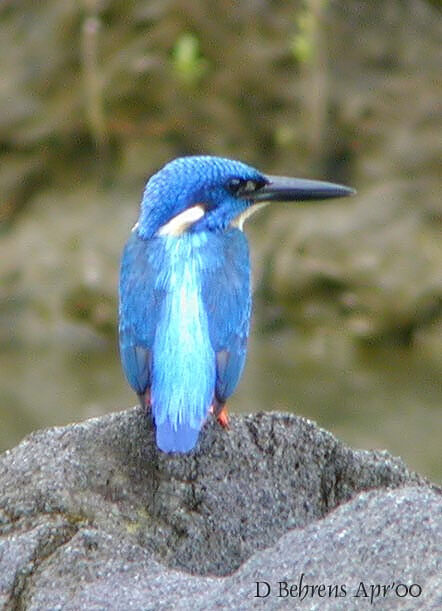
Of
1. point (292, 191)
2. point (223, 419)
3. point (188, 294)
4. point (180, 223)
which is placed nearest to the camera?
point (223, 419)

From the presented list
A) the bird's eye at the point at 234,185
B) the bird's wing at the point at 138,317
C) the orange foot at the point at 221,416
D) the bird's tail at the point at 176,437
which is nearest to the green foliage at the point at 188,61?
the bird's eye at the point at 234,185

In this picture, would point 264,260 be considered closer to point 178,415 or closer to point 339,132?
point 339,132

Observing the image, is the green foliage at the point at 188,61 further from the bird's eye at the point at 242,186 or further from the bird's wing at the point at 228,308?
the bird's wing at the point at 228,308

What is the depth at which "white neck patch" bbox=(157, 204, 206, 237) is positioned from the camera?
4.19m

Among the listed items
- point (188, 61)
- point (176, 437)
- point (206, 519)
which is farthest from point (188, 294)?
point (188, 61)

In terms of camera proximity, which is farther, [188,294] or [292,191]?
[292,191]

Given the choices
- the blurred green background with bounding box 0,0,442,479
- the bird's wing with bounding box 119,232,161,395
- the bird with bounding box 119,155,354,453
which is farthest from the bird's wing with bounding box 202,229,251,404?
the blurred green background with bounding box 0,0,442,479

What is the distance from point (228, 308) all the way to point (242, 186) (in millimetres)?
516

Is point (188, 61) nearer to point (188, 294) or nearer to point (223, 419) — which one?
point (188, 294)

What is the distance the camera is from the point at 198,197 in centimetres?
428

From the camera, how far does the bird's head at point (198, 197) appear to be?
13.8ft

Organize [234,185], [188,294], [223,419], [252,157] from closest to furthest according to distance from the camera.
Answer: [223,419] → [188,294] → [234,185] → [252,157]

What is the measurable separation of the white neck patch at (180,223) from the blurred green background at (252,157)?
482cm

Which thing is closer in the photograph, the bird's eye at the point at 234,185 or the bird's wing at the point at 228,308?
the bird's wing at the point at 228,308
